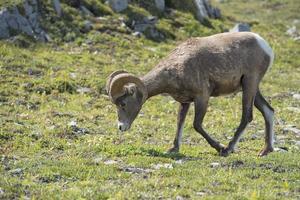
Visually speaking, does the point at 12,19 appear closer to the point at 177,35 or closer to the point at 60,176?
the point at 177,35

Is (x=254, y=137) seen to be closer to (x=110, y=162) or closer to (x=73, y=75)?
(x=110, y=162)

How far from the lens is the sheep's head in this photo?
1577 centimetres

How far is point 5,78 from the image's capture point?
77.2ft

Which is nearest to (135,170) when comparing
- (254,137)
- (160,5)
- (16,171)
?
(16,171)

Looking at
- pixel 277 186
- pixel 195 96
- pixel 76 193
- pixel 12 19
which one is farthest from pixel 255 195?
pixel 12 19

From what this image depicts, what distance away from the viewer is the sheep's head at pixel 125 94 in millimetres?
15773

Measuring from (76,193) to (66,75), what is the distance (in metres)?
13.9

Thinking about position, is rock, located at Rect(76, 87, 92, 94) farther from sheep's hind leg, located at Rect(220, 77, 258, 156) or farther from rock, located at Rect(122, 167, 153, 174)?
rock, located at Rect(122, 167, 153, 174)

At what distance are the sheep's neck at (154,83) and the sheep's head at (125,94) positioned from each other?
0.61 feet

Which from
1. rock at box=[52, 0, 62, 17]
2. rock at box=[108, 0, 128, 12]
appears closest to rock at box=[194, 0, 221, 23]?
rock at box=[108, 0, 128, 12]

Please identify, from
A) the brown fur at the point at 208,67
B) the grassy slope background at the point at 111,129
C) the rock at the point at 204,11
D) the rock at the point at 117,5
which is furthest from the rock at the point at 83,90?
the rock at the point at 204,11

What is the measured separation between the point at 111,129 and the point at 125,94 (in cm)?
353

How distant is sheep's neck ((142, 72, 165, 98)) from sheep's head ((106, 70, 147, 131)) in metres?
0.19

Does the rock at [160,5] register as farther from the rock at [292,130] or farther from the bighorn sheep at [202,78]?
the bighorn sheep at [202,78]
